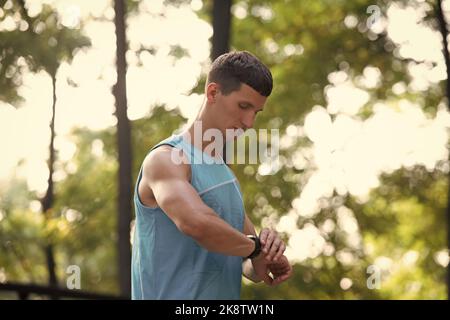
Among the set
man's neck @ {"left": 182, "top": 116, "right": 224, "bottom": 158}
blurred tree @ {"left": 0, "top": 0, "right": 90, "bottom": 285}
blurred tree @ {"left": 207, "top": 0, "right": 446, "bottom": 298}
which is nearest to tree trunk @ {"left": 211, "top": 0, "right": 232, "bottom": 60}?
blurred tree @ {"left": 207, "top": 0, "right": 446, "bottom": 298}

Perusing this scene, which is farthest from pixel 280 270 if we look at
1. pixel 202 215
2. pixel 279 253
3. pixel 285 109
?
pixel 285 109

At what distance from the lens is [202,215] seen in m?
2.04

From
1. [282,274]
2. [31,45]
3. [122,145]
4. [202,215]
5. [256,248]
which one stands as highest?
[31,45]

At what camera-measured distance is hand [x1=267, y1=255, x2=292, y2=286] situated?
2.36 m

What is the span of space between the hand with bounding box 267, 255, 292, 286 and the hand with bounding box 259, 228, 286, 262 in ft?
0.14

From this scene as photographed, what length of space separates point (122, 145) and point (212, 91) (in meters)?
7.77

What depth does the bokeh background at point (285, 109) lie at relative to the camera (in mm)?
11961

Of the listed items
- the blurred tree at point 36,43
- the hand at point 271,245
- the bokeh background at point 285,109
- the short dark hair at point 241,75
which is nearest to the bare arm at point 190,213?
the hand at point 271,245

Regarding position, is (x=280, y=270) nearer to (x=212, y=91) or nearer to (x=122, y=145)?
(x=212, y=91)

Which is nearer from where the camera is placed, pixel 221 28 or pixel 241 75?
pixel 241 75

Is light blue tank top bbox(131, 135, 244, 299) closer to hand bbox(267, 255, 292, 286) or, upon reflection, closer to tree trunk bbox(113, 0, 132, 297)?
hand bbox(267, 255, 292, 286)

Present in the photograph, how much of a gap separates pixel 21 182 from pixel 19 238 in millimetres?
1798
